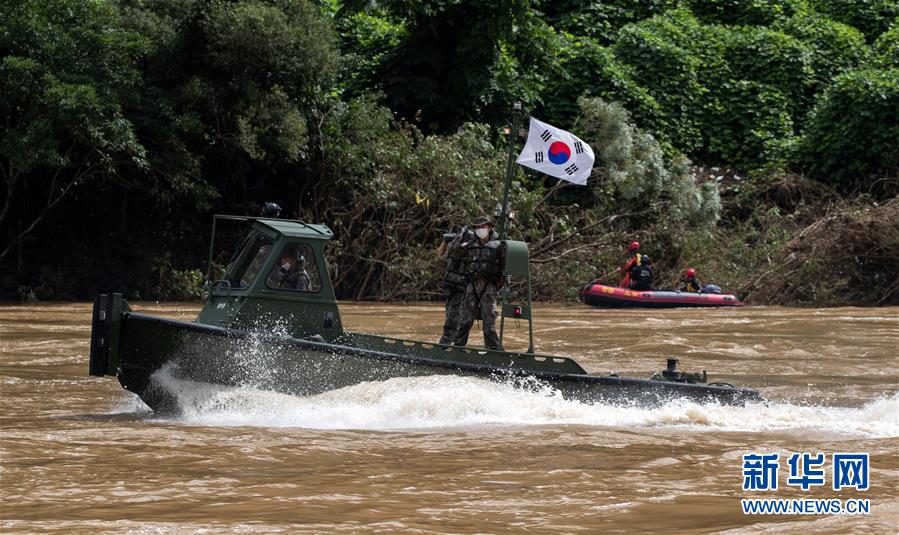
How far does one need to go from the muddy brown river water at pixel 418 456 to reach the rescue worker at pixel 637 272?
1001 centimetres

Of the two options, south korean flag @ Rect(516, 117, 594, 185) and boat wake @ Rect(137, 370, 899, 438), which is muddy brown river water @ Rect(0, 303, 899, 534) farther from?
south korean flag @ Rect(516, 117, 594, 185)

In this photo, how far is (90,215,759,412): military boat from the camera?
10.1 metres

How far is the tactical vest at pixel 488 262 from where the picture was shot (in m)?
11.5

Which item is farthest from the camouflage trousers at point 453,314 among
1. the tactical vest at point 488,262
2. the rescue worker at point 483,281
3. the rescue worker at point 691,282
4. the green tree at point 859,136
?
the green tree at point 859,136

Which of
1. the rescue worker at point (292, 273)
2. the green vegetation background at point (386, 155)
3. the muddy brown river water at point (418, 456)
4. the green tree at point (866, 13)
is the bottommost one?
the muddy brown river water at point (418, 456)

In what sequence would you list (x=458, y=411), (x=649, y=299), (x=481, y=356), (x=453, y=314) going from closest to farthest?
(x=458, y=411), (x=481, y=356), (x=453, y=314), (x=649, y=299)

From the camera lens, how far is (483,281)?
11586mm

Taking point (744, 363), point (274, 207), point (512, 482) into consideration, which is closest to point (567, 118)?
point (744, 363)

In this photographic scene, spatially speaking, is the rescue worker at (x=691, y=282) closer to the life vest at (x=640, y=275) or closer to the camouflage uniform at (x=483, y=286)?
the life vest at (x=640, y=275)

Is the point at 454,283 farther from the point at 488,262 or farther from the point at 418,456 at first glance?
the point at 418,456

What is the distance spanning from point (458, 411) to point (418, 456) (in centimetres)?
174

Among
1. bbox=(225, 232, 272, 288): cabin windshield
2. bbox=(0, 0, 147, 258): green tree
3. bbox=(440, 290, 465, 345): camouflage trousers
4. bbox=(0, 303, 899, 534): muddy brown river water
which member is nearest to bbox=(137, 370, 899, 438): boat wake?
bbox=(0, 303, 899, 534): muddy brown river water

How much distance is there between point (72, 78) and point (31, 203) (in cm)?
372

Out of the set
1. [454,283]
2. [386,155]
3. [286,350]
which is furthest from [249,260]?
[386,155]
